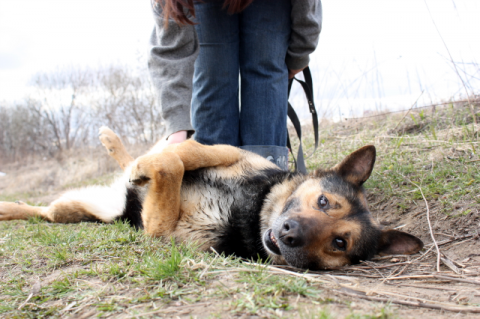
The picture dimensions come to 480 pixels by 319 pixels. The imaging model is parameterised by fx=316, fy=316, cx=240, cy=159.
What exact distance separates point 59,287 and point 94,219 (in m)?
2.01

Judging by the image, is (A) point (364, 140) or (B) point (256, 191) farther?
(A) point (364, 140)

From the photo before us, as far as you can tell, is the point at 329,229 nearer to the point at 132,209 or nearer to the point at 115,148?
the point at 132,209

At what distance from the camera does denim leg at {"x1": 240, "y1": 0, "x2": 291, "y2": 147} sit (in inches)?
Result: 124

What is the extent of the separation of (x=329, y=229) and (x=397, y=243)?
67 centimetres

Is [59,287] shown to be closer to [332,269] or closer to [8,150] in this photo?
[332,269]

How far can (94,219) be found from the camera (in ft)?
11.5

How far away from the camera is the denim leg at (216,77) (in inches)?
124

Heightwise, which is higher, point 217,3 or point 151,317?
point 217,3

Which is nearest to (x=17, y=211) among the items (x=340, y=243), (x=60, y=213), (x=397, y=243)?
(x=60, y=213)

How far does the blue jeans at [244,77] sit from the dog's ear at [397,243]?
4.43ft

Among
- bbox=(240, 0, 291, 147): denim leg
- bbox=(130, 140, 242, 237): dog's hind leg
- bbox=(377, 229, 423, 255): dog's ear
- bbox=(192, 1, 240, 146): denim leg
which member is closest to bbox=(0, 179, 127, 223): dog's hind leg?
bbox=(130, 140, 242, 237): dog's hind leg

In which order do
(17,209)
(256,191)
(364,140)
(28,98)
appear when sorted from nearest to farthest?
(256,191) → (17,209) → (364,140) → (28,98)

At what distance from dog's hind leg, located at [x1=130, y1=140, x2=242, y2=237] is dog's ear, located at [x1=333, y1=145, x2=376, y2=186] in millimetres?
1102

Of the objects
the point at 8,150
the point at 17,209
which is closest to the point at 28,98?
the point at 8,150
